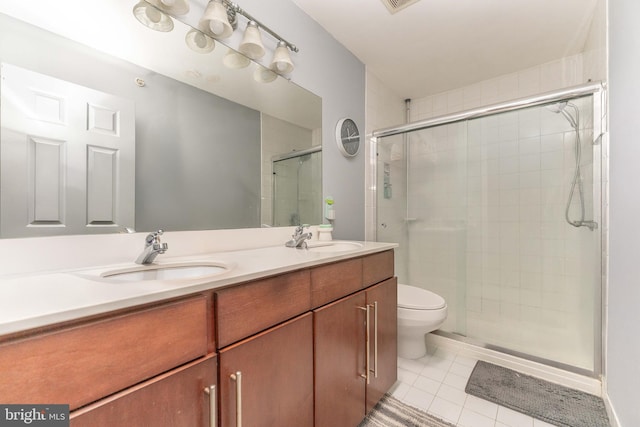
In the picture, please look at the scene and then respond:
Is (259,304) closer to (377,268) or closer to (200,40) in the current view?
(377,268)

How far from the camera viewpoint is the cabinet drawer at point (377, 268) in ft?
4.05

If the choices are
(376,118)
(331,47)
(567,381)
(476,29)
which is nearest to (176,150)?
(331,47)

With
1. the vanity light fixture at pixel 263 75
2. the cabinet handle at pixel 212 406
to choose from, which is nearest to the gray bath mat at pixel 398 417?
the cabinet handle at pixel 212 406

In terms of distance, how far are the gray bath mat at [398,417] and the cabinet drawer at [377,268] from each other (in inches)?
25.8

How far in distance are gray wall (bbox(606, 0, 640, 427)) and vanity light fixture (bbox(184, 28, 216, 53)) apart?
1.68 m

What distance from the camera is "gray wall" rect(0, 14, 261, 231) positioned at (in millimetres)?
816

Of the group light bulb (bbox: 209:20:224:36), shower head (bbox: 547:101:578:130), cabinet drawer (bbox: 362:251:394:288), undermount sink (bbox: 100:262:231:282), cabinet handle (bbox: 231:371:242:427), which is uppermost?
light bulb (bbox: 209:20:224:36)

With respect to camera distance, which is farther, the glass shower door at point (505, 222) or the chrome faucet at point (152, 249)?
the glass shower door at point (505, 222)

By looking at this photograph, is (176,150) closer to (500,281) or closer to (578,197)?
(578,197)

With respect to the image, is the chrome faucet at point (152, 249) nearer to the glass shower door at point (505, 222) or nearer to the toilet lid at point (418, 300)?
the toilet lid at point (418, 300)

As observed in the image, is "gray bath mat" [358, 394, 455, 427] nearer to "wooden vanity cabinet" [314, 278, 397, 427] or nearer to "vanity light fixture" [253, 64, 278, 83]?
"wooden vanity cabinet" [314, 278, 397, 427]

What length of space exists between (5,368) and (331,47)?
2.08 meters

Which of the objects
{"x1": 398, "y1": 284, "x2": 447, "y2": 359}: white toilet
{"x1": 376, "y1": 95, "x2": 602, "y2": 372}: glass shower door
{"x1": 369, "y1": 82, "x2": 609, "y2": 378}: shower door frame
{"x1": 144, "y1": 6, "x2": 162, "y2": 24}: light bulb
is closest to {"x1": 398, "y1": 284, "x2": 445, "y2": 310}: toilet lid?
{"x1": 398, "y1": 284, "x2": 447, "y2": 359}: white toilet

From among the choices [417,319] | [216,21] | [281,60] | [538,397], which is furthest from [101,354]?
[538,397]
